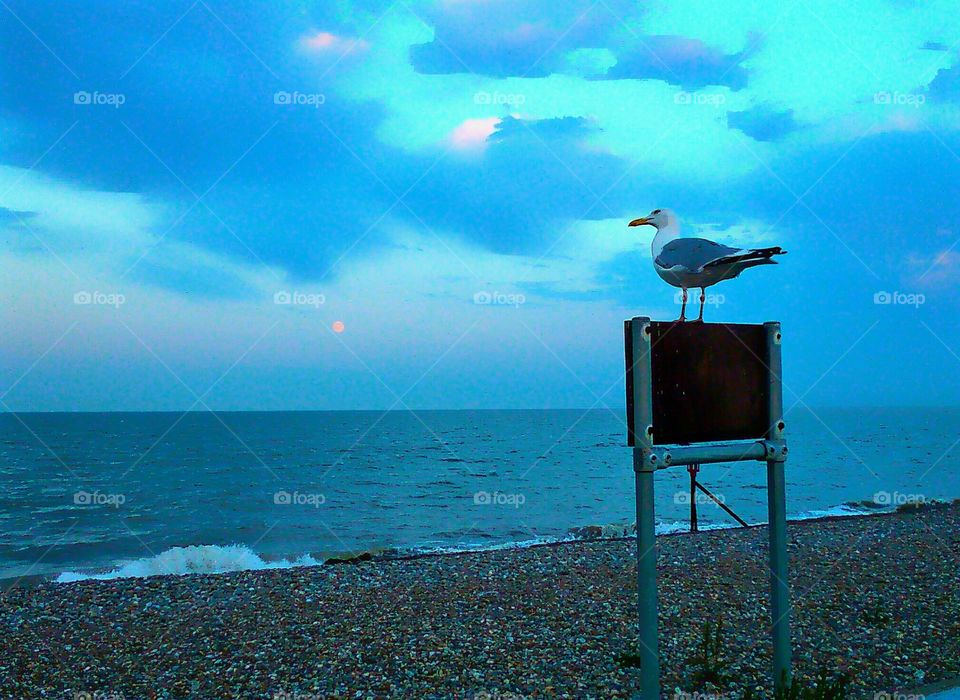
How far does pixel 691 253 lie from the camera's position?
4.85m

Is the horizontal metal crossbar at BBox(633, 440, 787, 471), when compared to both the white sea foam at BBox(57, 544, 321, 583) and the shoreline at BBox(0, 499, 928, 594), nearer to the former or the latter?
Answer: the shoreline at BBox(0, 499, 928, 594)

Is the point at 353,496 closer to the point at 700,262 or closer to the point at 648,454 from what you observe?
the point at 700,262

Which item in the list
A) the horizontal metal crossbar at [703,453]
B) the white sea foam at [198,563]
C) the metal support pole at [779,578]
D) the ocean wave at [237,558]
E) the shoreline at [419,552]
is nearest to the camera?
the horizontal metal crossbar at [703,453]

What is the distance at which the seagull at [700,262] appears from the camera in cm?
456

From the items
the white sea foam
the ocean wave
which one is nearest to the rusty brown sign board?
the ocean wave

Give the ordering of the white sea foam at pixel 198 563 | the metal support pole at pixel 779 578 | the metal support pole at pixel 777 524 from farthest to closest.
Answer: the white sea foam at pixel 198 563
the metal support pole at pixel 779 578
the metal support pole at pixel 777 524

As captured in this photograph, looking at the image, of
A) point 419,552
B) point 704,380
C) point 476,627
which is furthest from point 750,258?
point 419,552

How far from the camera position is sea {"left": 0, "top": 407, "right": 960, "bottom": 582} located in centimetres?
1950

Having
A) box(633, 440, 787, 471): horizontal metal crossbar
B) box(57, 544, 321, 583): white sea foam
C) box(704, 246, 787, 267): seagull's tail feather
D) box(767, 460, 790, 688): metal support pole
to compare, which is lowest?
box(57, 544, 321, 583): white sea foam

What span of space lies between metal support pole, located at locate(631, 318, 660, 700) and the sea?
1096cm

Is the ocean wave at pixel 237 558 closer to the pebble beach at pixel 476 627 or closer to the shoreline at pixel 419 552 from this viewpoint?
the shoreline at pixel 419 552

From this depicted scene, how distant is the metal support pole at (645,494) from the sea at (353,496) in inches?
431

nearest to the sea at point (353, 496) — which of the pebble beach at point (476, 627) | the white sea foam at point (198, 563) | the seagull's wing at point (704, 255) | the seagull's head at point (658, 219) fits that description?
the white sea foam at point (198, 563)

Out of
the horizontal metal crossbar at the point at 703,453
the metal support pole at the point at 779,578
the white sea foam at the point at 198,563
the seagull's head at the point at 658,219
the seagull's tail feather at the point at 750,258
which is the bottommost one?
the white sea foam at the point at 198,563
